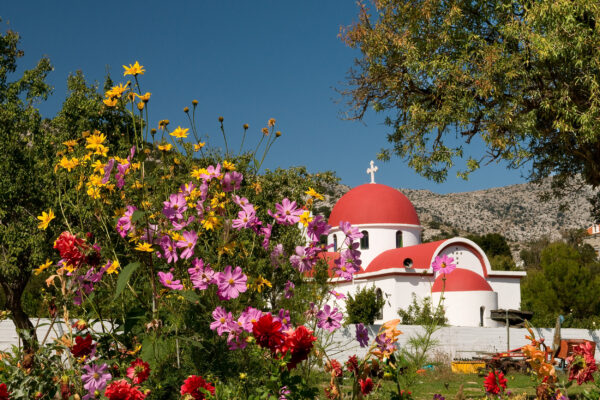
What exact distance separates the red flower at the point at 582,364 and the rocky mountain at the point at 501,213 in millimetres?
69477

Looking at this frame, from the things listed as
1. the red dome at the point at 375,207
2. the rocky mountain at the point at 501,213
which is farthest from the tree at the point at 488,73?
the rocky mountain at the point at 501,213

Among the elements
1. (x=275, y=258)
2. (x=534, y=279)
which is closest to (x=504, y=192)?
(x=534, y=279)

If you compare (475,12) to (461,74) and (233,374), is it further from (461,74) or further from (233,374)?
(233,374)

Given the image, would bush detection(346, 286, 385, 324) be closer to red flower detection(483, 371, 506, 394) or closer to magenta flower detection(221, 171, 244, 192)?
magenta flower detection(221, 171, 244, 192)

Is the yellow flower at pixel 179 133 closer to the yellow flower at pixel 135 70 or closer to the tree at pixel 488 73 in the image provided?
the yellow flower at pixel 135 70

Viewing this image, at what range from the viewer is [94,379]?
→ 281 centimetres

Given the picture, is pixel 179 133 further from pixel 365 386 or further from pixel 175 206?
pixel 365 386

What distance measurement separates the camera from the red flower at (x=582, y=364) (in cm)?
287

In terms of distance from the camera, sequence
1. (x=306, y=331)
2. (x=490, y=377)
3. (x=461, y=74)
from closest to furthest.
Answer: (x=306, y=331) → (x=490, y=377) → (x=461, y=74)

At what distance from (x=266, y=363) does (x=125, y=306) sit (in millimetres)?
1145

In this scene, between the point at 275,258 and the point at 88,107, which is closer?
the point at 275,258

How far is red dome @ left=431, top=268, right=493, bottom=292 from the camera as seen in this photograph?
2398 centimetres

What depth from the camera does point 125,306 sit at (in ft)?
12.0

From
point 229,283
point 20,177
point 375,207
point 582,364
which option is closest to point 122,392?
point 229,283
